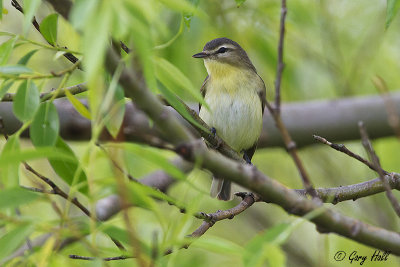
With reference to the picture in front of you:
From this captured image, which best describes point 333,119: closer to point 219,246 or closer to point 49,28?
point 49,28

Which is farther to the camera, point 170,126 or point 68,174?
point 68,174

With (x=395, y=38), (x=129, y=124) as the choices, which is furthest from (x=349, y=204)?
(x=129, y=124)

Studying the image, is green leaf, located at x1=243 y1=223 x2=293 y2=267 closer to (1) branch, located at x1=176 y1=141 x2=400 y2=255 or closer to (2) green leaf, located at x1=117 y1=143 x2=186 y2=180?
(1) branch, located at x1=176 y1=141 x2=400 y2=255

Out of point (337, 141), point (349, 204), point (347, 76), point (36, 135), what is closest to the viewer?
point (36, 135)

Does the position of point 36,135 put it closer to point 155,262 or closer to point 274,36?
point 155,262

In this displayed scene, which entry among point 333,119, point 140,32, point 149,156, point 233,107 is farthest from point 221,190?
point 140,32

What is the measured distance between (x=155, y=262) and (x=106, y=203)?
3417mm

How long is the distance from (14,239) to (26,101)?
590 millimetres

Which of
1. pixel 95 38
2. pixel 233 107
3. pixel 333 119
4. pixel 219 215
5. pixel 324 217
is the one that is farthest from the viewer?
pixel 333 119

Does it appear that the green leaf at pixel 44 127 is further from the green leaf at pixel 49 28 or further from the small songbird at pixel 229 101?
the small songbird at pixel 229 101

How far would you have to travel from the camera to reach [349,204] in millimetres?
6590

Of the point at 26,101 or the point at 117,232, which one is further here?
the point at 26,101

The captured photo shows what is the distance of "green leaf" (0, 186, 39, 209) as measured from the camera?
5.85 feet

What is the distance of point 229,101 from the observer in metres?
5.11
